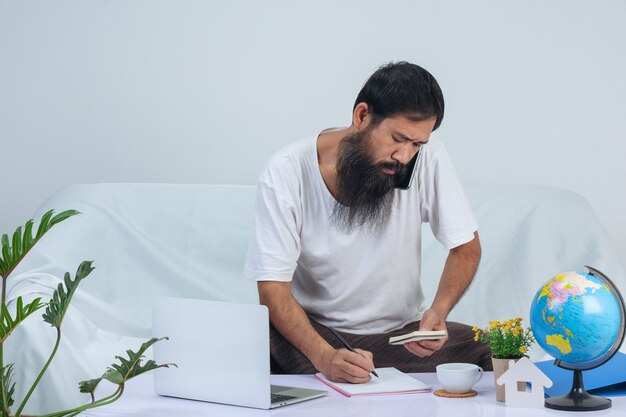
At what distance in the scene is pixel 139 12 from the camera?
3725 mm

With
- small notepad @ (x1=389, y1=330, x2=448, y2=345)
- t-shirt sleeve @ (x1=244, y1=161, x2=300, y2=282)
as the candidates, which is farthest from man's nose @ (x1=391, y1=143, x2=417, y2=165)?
small notepad @ (x1=389, y1=330, x2=448, y2=345)

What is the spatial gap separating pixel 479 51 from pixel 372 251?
1576 millimetres

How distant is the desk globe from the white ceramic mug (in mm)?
162

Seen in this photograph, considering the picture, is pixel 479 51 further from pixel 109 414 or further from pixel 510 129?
pixel 109 414

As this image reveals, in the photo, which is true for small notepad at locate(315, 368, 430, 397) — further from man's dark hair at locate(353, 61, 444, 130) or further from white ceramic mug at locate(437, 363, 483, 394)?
man's dark hair at locate(353, 61, 444, 130)

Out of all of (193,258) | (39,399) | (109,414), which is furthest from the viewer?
(193,258)

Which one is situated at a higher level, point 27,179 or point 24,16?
point 24,16

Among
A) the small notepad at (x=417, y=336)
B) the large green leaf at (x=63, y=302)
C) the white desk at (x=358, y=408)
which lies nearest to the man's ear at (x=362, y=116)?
the small notepad at (x=417, y=336)

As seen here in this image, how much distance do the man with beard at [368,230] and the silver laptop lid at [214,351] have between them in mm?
489

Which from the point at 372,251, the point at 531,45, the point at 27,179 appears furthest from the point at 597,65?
the point at 27,179

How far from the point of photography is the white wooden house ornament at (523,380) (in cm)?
158

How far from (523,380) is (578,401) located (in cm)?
10

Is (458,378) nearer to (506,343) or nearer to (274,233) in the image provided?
(506,343)

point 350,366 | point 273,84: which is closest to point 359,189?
point 350,366
